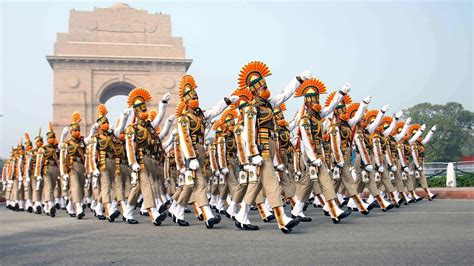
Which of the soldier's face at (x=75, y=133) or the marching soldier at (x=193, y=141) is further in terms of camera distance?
the soldier's face at (x=75, y=133)

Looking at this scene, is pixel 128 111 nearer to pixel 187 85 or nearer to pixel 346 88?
pixel 187 85

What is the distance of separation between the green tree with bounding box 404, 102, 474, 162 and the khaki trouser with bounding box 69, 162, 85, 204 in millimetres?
47895

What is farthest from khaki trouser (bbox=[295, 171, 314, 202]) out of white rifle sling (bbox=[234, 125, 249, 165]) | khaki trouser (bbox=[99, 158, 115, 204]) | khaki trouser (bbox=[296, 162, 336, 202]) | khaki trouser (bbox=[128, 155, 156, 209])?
khaki trouser (bbox=[99, 158, 115, 204])

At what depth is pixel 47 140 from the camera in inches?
630

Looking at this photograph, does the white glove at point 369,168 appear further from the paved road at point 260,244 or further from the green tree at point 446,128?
the green tree at point 446,128

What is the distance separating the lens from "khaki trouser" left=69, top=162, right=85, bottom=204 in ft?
44.2

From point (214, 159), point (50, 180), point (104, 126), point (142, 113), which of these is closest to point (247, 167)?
point (142, 113)

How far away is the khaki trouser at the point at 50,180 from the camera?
606 inches

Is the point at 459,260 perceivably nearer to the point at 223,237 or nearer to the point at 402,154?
the point at 223,237

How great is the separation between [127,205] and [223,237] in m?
3.88

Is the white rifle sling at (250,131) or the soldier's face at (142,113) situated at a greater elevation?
the soldier's face at (142,113)

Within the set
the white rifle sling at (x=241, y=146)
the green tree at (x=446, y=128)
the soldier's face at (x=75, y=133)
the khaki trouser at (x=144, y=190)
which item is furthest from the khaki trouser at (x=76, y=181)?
the green tree at (x=446, y=128)

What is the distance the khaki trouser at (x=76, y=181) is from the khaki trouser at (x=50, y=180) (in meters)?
1.70

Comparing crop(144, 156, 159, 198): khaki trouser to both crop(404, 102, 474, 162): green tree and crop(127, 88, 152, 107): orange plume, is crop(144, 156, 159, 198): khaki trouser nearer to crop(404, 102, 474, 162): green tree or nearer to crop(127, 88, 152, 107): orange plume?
crop(127, 88, 152, 107): orange plume
